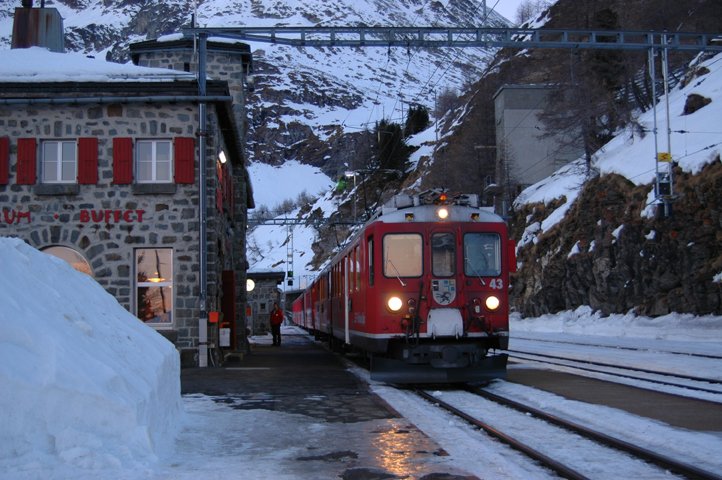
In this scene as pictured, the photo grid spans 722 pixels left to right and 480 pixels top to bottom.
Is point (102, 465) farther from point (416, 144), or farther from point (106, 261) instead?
point (416, 144)

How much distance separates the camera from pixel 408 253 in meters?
12.9

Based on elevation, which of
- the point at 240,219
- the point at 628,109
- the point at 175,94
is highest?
the point at 628,109

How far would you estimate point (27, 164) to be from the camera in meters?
17.5

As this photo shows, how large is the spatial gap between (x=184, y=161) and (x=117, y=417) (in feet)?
39.9

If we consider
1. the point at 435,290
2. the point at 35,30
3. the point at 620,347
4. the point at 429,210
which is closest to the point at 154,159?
the point at 429,210

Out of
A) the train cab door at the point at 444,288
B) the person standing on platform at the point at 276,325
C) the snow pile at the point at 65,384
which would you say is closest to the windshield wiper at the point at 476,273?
the train cab door at the point at 444,288

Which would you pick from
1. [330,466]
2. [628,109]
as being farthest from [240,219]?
[628,109]

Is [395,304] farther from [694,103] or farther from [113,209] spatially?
[694,103]

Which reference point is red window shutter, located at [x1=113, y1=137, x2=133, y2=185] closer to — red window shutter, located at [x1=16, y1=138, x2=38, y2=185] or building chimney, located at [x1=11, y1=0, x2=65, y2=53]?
red window shutter, located at [x1=16, y1=138, x2=38, y2=185]

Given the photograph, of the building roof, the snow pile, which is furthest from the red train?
the building roof

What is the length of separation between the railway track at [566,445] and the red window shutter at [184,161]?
925 cm

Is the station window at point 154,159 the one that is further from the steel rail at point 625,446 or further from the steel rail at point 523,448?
the steel rail at point 625,446

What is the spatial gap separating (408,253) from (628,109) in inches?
1219

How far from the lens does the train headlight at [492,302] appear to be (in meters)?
12.6
